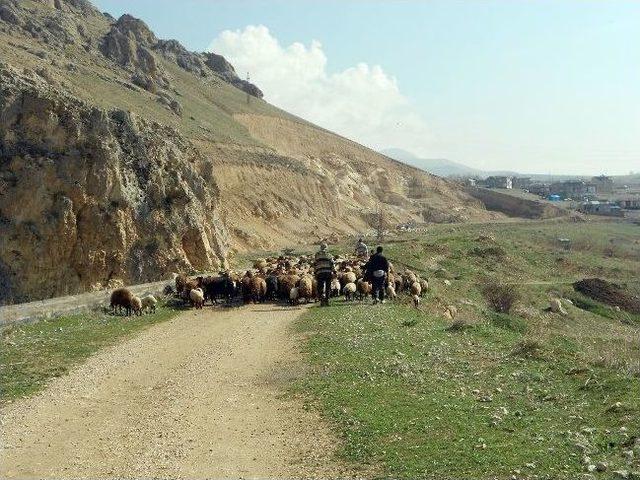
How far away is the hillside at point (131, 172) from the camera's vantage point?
87.8ft

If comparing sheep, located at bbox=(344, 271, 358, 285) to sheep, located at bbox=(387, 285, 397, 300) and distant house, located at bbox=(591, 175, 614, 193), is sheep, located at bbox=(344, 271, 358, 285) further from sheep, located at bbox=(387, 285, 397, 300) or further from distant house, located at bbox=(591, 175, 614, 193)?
distant house, located at bbox=(591, 175, 614, 193)

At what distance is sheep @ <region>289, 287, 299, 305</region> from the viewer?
22953mm

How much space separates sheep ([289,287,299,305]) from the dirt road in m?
7.49

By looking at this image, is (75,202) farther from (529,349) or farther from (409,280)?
(529,349)

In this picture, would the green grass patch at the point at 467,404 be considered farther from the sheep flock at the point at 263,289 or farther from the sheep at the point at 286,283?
the sheep at the point at 286,283

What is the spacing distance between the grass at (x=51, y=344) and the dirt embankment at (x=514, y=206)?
86184 millimetres

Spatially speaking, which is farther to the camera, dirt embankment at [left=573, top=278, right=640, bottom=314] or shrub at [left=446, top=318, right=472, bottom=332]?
dirt embankment at [left=573, top=278, right=640, bottom=314]

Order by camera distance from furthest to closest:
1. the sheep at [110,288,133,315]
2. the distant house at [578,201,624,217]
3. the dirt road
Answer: the distant house at [578,201,624,217]
the sheep at [110,288,133,315]
the dirt road

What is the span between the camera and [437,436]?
29.5 ft

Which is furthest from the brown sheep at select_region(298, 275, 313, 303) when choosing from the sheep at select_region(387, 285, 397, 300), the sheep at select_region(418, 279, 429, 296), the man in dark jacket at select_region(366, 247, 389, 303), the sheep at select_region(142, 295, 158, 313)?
the sheep at select_region(418, 279, 429, 296)

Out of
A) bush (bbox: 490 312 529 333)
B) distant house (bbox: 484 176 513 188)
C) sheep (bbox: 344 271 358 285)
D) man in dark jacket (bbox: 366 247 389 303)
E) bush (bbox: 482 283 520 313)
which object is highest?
distant house (bbox: 484 176 513 188)

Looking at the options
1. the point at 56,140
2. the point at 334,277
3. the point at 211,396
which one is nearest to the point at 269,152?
the point at 56,140

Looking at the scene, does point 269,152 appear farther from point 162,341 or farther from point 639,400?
point 639,400

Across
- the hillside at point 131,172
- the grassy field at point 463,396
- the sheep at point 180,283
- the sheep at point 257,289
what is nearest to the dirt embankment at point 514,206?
the hillside at point 131,172
